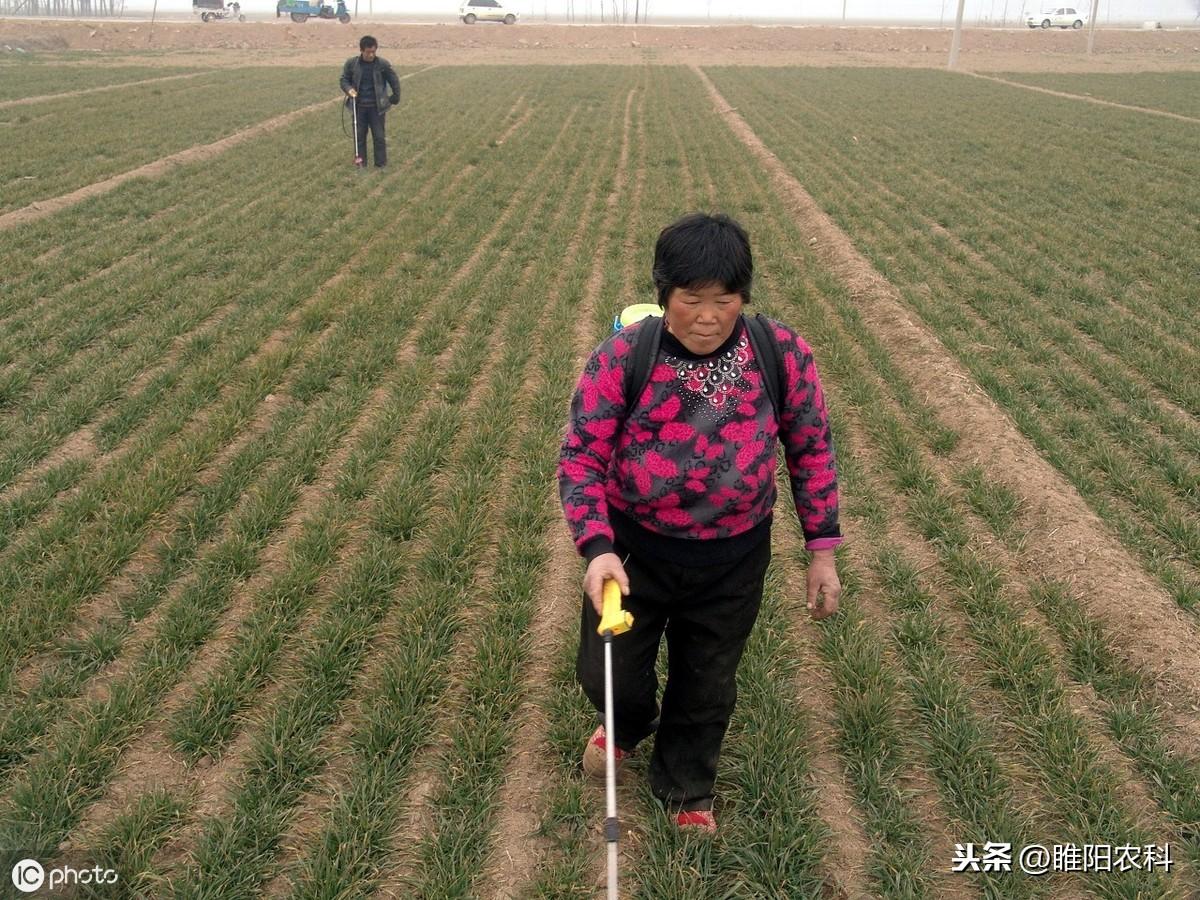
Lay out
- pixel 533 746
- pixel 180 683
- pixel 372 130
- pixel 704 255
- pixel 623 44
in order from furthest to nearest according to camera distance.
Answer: pixel 623 44, pixel 372 130, pixel 180 683, pixel 533 746, pixel 704 255

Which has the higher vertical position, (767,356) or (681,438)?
(767,356)

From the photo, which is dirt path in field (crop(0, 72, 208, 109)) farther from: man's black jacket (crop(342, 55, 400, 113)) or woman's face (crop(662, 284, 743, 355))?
woman's face (crop(662, 284, 743, 355))

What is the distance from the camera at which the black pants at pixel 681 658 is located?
8.08 feet

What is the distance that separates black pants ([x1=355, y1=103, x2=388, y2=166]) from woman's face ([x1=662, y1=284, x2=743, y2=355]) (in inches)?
481

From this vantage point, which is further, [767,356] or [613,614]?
[767,356]

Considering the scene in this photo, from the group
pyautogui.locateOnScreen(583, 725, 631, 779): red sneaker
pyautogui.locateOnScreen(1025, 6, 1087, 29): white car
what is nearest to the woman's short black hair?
pyautogui.locateOnScreen(583, 725, 631, 779): red sneaker

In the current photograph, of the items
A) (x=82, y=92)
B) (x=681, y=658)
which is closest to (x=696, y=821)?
(x=681, y=658)

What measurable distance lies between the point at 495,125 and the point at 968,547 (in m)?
16.4

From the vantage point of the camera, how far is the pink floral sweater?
228 cm

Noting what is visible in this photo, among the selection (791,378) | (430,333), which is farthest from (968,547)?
(430,333)

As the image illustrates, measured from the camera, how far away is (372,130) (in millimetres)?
13250

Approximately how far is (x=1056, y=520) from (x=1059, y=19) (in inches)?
2783

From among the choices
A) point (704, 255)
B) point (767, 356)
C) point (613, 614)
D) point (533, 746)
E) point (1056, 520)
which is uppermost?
point (704, 255)

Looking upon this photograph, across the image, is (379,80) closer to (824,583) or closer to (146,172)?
(146,172)
